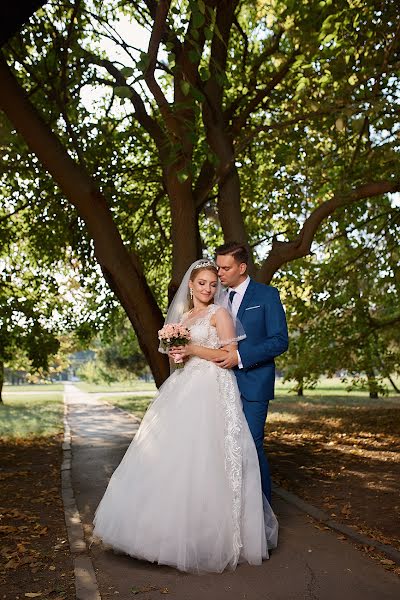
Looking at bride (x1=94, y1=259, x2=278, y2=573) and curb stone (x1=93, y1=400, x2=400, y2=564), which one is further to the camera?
curb stone (x1=93, y1=400, x2=400, y2=564)

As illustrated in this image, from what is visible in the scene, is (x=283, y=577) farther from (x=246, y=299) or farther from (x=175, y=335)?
(x=246, y=299)

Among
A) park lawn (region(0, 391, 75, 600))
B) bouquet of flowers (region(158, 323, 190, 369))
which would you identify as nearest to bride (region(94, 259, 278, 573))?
bouquet of flowers (region(158, 323, 190, 369))

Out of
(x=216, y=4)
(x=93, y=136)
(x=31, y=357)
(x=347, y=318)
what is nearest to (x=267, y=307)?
(x=216, y=4)

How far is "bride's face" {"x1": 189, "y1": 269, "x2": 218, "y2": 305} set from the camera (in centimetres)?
592

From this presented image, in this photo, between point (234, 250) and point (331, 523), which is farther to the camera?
point (331, 523)

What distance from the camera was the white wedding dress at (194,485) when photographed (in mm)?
5102

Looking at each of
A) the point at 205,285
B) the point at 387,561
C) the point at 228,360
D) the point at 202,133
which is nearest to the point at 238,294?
the point at 205,285

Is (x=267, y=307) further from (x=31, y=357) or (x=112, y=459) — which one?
(x=31, y=357)

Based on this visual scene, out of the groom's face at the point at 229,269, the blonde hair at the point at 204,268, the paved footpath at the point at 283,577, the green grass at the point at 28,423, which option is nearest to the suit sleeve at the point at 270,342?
the groom's face at the point at 229,269

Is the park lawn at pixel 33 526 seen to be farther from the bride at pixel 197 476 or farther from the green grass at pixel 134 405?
the green grass at pixel 134 405

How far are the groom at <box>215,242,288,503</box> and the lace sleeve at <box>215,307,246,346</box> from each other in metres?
0.12

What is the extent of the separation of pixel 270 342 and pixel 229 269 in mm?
791

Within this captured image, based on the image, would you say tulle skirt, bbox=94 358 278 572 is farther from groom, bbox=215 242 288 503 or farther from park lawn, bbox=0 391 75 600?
park lawn, bbox=0 391 75 600

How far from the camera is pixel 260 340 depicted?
20.0 ft
